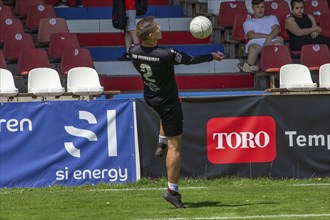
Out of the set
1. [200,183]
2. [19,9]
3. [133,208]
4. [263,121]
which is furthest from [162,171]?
[19,9]

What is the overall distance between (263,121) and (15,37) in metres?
6.63

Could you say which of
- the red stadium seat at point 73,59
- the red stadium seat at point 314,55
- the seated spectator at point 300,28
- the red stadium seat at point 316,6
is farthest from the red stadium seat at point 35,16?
the red stadium seat at point 316,6

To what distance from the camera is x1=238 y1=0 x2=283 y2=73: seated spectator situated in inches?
827

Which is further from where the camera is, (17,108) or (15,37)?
(15,37)

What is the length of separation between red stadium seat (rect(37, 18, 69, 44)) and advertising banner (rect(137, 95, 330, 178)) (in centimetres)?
613

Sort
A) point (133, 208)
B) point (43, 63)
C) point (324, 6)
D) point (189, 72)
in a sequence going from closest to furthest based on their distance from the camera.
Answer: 1. point (133, 208)
2. point (43, 63)
3. point (189, 72)
4. point (324, 6)

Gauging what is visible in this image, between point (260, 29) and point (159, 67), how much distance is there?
911 centimetres

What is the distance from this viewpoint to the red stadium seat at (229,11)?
22094 millimetres

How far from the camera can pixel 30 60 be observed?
1994 cm

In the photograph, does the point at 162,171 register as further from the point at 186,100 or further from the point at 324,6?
the point at 324,6

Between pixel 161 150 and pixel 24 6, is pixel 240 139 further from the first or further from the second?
pixel 24 6

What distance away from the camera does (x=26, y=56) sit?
19953 millimetres

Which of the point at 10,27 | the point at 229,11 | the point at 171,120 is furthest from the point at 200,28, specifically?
the point at 229,11

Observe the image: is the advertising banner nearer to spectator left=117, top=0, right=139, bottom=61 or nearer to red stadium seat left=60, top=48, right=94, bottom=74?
red stadium seat left=60, top=48, right=94, bottom=74
